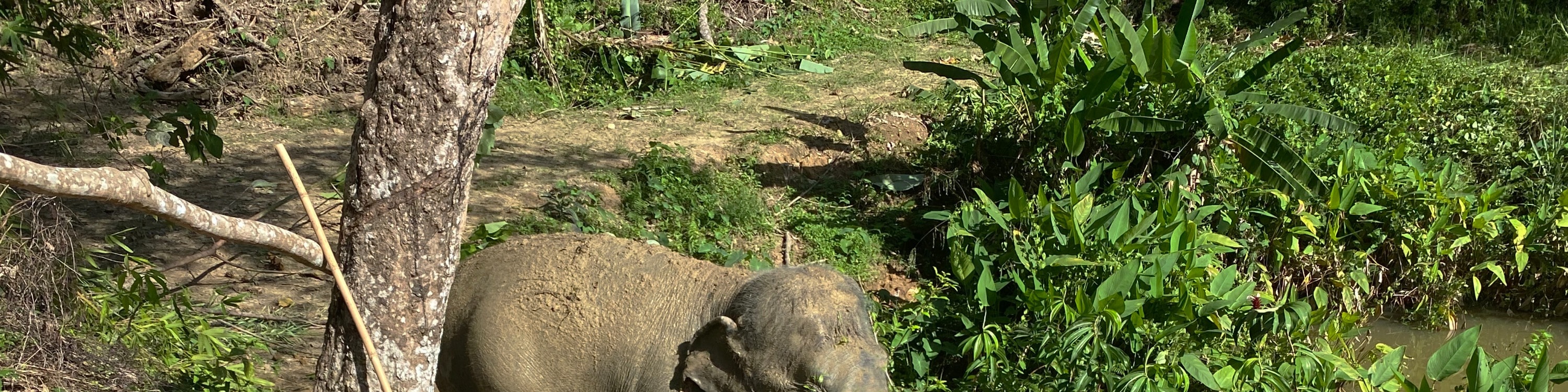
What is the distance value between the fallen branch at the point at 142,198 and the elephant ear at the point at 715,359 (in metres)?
1.19

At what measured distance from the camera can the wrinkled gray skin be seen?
320cm

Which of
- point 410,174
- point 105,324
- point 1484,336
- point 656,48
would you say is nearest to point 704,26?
point 656,48

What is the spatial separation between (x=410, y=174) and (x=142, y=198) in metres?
0.50

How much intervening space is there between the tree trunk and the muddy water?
511 centimetres

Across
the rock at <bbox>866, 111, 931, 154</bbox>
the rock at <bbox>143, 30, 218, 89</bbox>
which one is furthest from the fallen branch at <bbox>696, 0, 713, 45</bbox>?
the rock at <bbox>143, 30, 218, 89</bbox>

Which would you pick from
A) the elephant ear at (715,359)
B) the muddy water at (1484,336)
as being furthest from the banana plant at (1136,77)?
the elephant ear at (715,359)

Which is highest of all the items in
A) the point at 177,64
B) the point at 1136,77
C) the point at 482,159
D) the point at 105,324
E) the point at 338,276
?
the point at 338,276

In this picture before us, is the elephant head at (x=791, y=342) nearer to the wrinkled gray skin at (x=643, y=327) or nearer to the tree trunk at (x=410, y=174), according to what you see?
the wrinkled gray skin at (x=643, y=327)

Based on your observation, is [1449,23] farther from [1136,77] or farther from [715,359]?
[715,359]

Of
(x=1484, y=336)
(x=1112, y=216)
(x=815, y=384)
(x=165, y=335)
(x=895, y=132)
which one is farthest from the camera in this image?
(x=895, y=132)

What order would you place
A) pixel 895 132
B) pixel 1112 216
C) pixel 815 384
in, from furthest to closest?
pixel 895 132 < pixel 1112 216 < pixel 815 384

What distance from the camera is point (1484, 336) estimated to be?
645 centimetres

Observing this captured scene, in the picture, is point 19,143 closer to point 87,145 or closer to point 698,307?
point 87,145

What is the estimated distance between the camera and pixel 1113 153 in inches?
241
